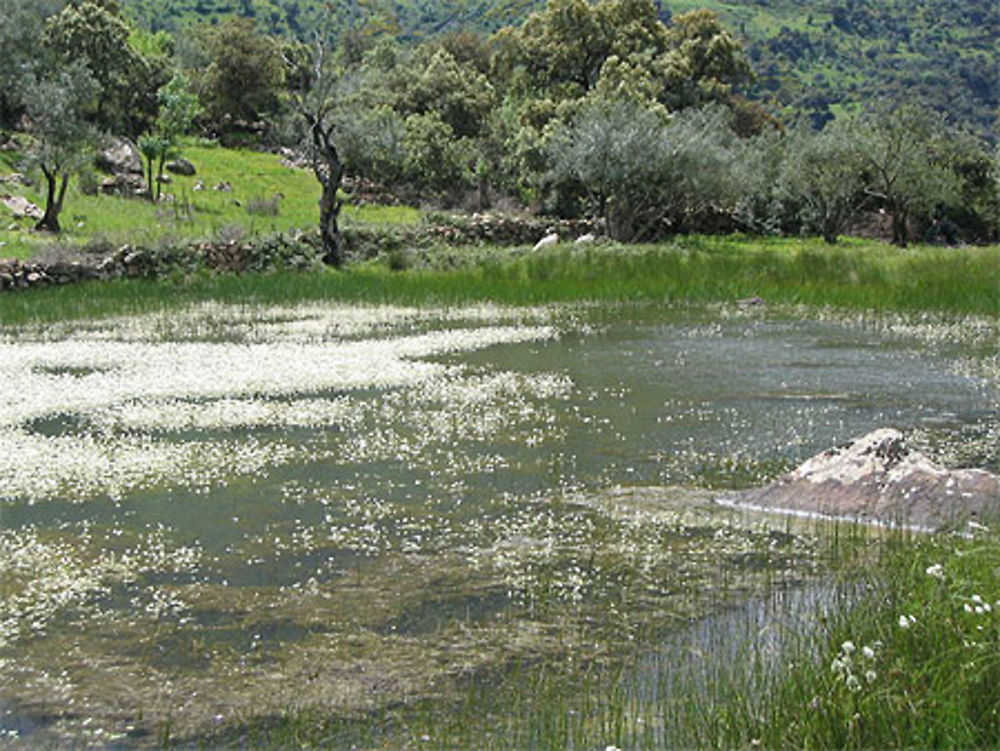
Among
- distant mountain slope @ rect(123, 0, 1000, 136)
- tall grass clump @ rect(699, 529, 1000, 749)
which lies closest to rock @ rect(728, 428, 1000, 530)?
tall grass clump @ rect(699, 529, 1000, 749)

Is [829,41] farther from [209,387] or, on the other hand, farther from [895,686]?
[895,686]

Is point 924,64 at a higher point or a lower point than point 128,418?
higher

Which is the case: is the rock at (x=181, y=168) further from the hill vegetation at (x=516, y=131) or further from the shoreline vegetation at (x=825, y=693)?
the shoreline vegetation at (x=825, y=693)

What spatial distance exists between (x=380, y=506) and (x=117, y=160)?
48374mm

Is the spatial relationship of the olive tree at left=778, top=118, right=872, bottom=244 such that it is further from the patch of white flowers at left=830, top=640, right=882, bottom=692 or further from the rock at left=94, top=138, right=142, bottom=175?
the patch of white flowers at left=830, top=640, right=882, bottom=692

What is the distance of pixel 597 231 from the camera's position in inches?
1987

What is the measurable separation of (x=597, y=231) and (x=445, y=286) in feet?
78.3

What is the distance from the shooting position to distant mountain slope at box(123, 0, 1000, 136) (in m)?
147

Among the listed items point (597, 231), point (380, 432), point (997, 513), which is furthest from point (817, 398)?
point (597, 231)

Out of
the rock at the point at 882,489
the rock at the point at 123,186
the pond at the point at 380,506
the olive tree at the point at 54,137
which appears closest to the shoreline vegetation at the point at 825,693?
the pond at the point at 380,506

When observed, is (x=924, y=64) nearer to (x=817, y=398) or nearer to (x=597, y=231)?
(x=597, y=231)

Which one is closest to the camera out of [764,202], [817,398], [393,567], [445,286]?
[393,567]

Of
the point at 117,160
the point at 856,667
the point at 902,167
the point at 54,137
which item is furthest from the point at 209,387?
the point at 902,167

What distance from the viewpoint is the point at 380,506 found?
8398 millimetres
